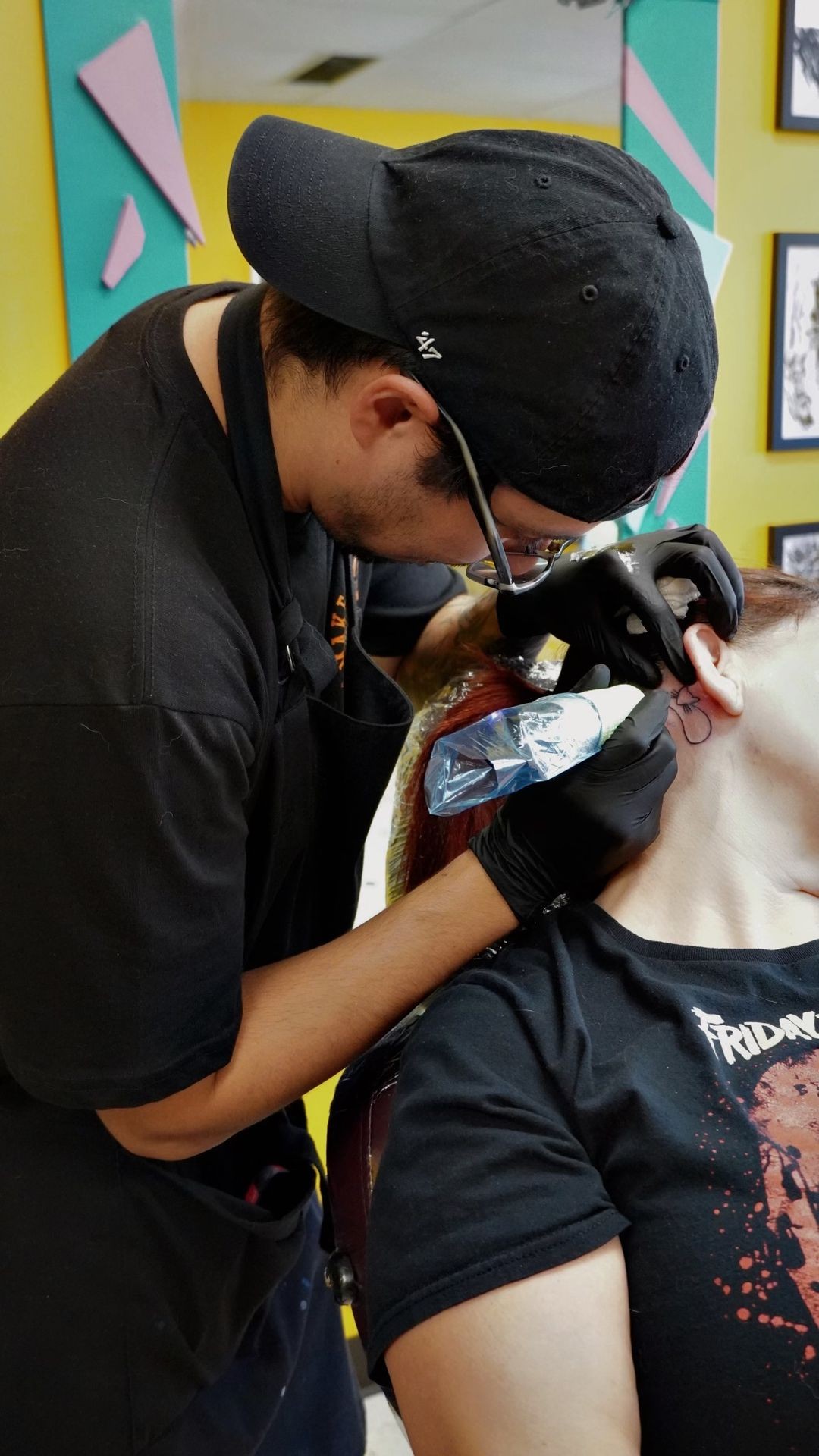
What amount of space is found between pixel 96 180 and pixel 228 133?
205mm

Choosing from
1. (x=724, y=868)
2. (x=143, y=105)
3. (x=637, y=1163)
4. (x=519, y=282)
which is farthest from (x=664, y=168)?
(x=637, y=1163)

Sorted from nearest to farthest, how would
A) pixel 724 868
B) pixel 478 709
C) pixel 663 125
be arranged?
pixel 724 868 → pixel 478 709 → pixel 663 125

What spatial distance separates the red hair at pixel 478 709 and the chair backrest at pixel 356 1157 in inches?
9.8

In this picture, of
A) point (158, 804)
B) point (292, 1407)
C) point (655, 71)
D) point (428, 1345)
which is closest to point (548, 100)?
point (655, 71)

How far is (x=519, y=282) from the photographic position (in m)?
0.98

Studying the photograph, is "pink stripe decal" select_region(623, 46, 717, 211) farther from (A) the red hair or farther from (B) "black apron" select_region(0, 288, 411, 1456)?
(B) "black apron" select_region(0, 288, 411, 1456)

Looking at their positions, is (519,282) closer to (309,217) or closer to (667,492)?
(309,217)

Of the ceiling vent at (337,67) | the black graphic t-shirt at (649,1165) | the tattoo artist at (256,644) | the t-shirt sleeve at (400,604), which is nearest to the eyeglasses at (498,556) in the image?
the tattoo artist at (256,644)

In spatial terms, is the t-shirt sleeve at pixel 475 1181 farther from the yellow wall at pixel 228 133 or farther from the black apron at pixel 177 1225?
the yellow wall at pixel 228 133

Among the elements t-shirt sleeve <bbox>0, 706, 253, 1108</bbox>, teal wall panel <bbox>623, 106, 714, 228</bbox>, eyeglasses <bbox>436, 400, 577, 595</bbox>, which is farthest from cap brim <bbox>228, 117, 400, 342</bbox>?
teal wall panel <bbox>623, 106, 714, 228</bbox>

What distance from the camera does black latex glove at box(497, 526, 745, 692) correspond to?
1276 mm

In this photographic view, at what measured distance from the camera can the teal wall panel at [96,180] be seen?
64.1 inches

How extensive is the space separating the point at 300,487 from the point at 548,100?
3.73ft

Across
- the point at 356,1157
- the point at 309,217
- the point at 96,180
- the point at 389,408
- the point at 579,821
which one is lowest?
the point at 356,1157
